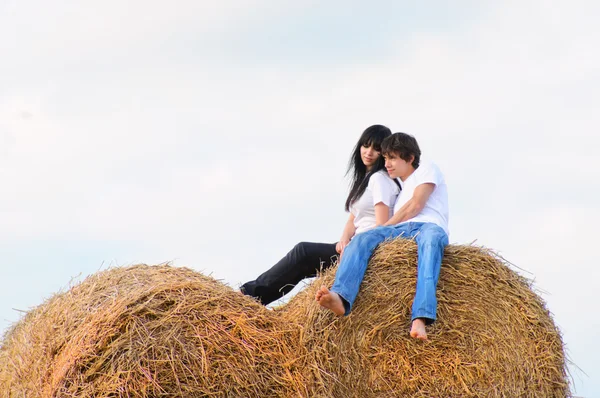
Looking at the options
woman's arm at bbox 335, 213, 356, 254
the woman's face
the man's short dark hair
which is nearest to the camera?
the man's short dark hair

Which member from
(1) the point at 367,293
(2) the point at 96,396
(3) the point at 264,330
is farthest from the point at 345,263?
(2) the point at 96,396

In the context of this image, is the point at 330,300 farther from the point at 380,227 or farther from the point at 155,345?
the point at 155,345

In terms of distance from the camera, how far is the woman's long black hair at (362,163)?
593 cm

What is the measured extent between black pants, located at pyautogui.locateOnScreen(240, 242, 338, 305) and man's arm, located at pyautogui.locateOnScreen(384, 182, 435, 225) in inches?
24.8

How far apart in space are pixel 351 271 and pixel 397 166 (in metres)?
0.98

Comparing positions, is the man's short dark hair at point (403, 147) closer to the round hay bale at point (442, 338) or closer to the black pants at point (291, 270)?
the round hay bale at point (442, 338)

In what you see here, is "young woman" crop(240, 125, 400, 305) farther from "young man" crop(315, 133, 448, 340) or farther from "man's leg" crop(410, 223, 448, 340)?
"man's leg" crop(410, 223, 448, 340)

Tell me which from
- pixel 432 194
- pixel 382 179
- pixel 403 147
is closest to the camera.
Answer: pixel 432 194

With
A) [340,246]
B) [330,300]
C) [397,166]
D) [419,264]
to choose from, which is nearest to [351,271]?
[330,300]

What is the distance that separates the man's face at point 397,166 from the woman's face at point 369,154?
0.31 metres

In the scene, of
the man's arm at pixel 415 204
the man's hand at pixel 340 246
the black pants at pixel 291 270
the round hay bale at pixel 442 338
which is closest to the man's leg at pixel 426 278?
the round hay bale at pixel 442 338

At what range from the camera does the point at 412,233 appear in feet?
17.5

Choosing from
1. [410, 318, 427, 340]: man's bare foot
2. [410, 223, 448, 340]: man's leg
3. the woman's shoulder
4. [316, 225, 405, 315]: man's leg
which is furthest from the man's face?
[410, 318, 427, 340]: man's bare foot

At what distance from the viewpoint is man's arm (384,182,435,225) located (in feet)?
17.7
